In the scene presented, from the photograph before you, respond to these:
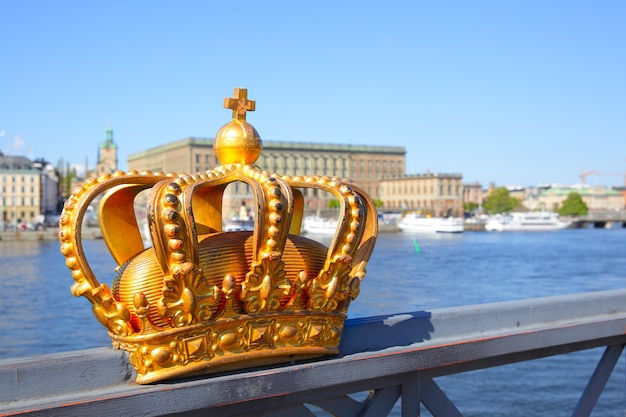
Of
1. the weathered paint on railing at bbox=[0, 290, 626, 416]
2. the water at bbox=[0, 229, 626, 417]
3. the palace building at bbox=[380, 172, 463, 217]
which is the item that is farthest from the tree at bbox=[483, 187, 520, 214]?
the weathered paint on railing at bbox=[0, 290, 626, 416]

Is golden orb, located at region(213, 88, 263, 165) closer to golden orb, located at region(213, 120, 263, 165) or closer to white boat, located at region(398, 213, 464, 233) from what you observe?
golden orb, located at region(213, 120, 263, 165)

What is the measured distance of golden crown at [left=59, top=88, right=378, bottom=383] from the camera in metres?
2.33

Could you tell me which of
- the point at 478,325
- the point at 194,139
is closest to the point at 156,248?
the point at 478,325

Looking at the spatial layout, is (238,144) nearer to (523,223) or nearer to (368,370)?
(368,370)

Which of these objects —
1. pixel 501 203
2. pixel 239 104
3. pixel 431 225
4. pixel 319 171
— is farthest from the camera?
pixel 501 203

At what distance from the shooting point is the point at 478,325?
3246 millimetres

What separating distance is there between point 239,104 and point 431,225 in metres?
79.6

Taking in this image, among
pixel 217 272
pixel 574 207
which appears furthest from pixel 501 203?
pixel 217 272

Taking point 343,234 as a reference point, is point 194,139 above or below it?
above

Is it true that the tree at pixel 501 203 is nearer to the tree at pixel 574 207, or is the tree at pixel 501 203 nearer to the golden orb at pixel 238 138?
the tree at pixel 574 207

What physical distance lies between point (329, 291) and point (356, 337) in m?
0.36

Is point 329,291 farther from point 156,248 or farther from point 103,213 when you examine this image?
point 103,213

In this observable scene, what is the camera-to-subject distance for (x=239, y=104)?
2807mm

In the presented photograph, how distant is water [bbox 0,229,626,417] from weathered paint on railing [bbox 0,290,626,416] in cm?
240
